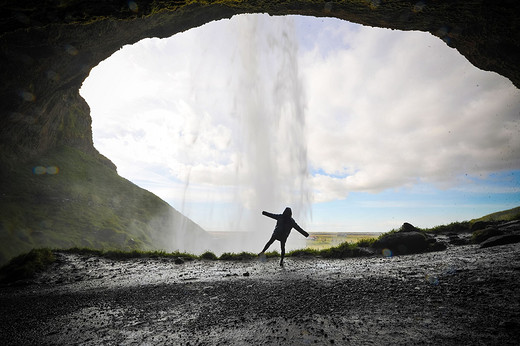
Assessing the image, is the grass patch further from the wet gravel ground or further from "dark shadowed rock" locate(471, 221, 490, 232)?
"dark shadowed rock" locate(471, 221, 490, 232)

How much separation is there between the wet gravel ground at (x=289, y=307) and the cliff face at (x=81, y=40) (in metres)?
7.13

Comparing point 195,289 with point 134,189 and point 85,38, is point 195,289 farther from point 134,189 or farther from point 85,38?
point 134,189

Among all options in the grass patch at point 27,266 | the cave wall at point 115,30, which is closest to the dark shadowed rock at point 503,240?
the cave wall at point 115,30

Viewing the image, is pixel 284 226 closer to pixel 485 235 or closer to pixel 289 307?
pixel 289 307

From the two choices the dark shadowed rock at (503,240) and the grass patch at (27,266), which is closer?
the grass patch at (27,266)

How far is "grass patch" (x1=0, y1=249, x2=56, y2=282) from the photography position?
9102 mm

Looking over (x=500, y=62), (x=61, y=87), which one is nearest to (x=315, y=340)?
(x=500, y=62)

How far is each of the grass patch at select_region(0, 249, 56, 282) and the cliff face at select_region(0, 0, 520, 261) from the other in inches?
366

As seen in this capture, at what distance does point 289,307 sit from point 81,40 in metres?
26.9

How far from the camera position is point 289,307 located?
512 cm

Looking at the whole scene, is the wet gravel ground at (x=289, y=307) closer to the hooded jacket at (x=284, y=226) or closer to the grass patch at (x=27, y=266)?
the grass patch at (x=27, y=266)

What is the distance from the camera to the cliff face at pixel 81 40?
6254 millimetres

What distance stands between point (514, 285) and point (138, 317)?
28.8 ft

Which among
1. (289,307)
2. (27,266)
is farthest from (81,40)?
(289,307)
